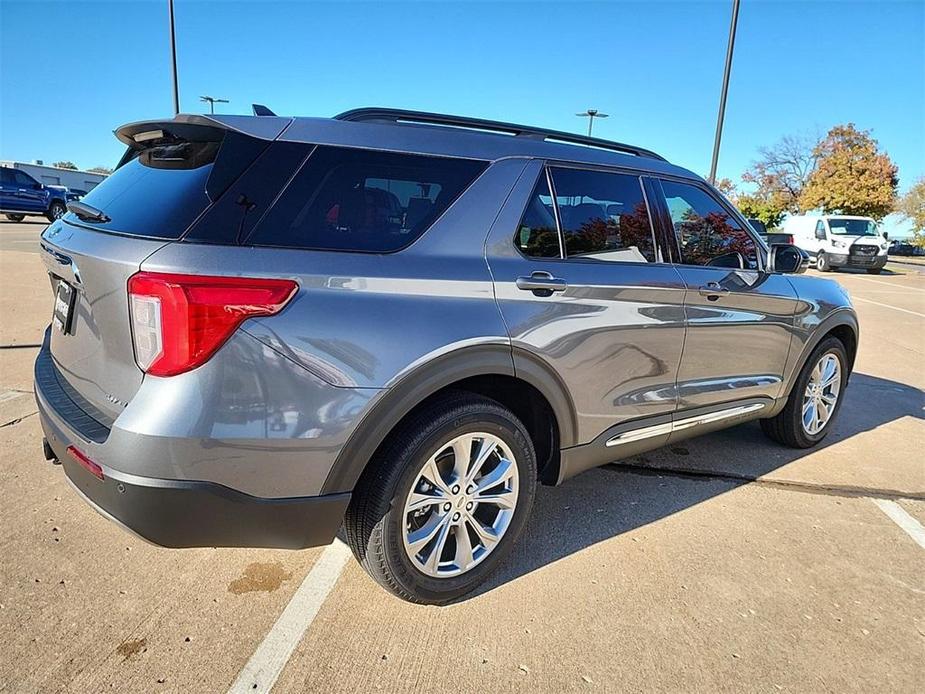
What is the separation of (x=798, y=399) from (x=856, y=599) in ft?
5.70

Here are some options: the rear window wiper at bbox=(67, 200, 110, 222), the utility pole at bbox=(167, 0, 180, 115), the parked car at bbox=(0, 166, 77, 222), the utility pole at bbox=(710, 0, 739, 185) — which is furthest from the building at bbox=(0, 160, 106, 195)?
the rear window wiper at bbox=(67, 200, 110, 222)

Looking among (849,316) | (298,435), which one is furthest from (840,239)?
(298,435)

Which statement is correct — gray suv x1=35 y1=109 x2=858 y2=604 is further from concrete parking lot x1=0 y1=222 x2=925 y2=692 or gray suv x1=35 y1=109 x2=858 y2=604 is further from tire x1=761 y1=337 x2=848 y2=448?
tire x1=761 y1=337 x2=848 y2=448

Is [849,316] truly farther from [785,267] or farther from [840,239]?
[840,239]

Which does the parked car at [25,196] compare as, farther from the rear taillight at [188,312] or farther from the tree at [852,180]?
the tree at [852,180]

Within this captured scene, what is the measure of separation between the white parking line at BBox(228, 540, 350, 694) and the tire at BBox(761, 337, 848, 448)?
309cm

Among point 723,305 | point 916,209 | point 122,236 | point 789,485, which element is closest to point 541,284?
point 723,305

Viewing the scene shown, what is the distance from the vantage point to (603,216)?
2.89m

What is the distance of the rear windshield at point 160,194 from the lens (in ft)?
6.45

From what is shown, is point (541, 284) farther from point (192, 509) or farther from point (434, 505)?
point (192, 509)

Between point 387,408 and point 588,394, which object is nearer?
point 387,408

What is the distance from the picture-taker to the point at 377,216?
218cm

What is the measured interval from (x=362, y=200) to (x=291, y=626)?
62.8 inches

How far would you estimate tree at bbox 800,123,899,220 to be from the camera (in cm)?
3938
